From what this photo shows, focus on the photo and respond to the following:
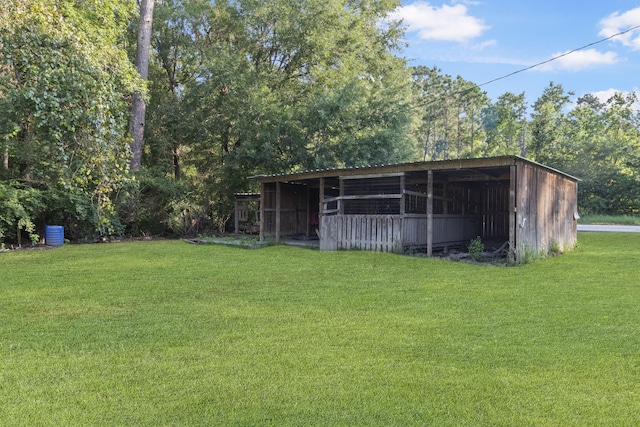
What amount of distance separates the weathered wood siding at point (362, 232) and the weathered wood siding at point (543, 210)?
2.67m

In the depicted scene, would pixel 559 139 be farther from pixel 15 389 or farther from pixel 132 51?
pixel 15 389

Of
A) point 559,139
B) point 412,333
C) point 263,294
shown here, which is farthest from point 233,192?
point 559,139

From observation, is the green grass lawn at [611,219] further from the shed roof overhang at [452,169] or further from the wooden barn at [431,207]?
the shed roof overhang at [452,169]

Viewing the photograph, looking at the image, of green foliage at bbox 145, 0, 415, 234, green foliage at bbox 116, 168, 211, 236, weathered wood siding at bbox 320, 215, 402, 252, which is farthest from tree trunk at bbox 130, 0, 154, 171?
weathered wood siding at bbox 320, 215, 402, 252

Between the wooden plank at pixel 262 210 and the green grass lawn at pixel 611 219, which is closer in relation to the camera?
the wooden plank at pixel 262 210

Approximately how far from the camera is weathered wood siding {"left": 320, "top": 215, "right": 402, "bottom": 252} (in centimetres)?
1018

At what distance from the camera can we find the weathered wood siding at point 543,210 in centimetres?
858

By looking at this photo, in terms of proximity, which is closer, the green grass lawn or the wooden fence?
the wooden fence

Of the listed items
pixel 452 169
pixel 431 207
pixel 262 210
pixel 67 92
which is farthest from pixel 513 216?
pixel 67 92

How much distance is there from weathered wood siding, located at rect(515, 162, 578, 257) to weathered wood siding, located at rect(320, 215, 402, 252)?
2670 millimetres

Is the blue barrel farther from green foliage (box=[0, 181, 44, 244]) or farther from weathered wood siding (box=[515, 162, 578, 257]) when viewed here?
weathered wood siding (box=[515, 162, 578, 257])

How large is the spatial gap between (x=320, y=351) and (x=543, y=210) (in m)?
8.59

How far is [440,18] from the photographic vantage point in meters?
18.8

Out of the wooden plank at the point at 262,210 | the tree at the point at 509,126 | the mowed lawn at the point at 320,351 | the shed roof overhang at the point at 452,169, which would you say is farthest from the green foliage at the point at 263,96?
the tree at the point at 509,126
